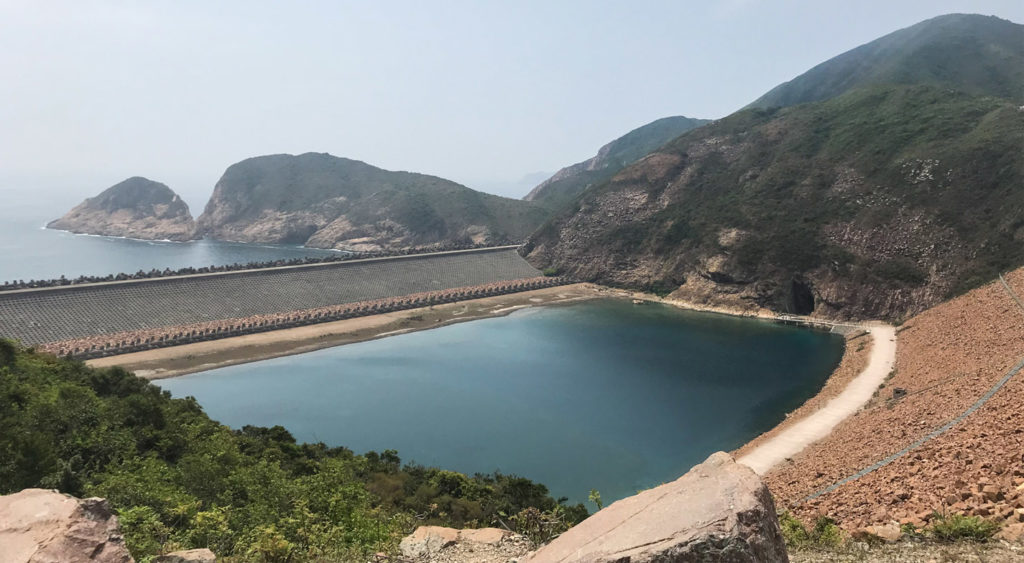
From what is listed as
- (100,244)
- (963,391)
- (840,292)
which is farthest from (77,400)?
(100,244)

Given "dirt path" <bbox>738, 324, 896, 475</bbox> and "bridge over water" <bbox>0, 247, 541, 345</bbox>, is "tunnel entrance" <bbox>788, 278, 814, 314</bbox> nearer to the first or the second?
"dirt path" <bbox>738, 324, 896, 475</bbox>

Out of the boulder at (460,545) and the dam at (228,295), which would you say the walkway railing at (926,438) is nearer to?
the boulder at (460,545)

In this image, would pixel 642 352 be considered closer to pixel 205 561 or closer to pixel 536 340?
pixel 536 340

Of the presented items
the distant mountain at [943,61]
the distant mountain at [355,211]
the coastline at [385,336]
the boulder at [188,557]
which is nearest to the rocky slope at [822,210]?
the coastline at [385,336]

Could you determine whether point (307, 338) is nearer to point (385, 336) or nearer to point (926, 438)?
point (385, 336)

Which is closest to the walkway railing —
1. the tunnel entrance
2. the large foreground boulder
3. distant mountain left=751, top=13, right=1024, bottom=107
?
the large foreground boulder

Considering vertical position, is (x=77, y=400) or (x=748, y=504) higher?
(x=748, y=504)

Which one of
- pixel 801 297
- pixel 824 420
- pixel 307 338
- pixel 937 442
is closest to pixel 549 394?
pixel 824 420
